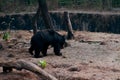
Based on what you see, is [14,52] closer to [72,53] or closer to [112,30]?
[72,53]

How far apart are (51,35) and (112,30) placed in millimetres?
10140

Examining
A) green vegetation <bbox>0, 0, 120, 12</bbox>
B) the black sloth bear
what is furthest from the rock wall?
the black sloth bear

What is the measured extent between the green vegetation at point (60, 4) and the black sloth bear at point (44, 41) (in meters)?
13.5

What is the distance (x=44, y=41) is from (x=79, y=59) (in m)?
1.56

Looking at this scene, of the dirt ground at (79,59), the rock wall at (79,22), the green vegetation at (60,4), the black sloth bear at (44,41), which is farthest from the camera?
the green vegetation at (60,4)

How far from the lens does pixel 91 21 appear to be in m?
25.6

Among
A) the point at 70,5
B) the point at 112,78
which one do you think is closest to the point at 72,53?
the point at 112,78

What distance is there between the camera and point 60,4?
29922 millimetres

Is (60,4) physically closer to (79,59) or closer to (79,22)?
(79,22)

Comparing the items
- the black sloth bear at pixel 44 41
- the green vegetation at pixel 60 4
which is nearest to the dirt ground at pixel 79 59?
the black sloth bear at pixel 44 41

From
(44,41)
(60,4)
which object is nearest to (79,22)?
(60,4)

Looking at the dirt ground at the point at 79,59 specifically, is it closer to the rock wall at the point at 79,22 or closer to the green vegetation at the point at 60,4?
the rock wall at the point at 79,22

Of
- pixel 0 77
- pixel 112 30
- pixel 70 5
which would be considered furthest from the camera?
pixel 70 5

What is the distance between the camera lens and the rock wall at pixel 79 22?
25.2 m
